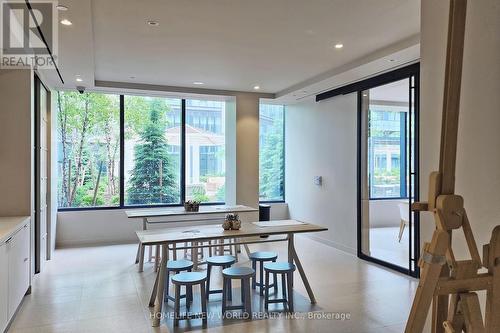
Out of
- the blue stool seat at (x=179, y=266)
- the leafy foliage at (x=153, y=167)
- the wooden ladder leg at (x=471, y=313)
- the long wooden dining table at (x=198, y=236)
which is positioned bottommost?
the blue stool seat at (x=179, y=266)

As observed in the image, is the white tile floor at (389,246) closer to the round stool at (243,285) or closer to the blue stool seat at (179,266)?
the round stool at (243,285)

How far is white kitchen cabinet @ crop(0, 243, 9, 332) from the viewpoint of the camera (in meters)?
2.91

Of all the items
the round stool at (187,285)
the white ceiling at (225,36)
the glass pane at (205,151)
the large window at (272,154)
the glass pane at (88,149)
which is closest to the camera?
the white ceiling at (225,36)

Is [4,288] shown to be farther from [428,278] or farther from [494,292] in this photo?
[494,292]

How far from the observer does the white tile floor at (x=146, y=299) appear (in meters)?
3.26

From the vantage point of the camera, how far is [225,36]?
3.95 metres

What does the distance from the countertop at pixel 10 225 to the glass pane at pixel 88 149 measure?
116 inches

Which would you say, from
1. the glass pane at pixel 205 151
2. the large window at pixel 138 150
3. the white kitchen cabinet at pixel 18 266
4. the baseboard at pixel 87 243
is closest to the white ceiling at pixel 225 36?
the large window at pixel 138 150

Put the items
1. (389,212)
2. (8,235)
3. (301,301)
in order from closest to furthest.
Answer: (8,235), (301,301), (389,212)

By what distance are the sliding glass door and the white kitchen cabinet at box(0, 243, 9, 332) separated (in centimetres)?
454

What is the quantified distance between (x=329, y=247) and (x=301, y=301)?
2780 mm

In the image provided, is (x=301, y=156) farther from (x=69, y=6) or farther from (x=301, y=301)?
(x=69, y=6)

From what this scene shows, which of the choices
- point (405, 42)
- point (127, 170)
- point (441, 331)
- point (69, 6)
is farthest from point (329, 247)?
point (69, 6)

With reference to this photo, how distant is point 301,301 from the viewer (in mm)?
3859
